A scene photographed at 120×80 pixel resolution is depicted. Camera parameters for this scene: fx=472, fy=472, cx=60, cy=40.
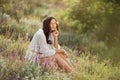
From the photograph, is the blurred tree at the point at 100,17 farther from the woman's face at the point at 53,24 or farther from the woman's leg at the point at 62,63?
the woman's leg at the point at 62,63

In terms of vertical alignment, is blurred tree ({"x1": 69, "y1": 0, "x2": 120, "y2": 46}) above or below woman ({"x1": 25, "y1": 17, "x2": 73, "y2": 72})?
above

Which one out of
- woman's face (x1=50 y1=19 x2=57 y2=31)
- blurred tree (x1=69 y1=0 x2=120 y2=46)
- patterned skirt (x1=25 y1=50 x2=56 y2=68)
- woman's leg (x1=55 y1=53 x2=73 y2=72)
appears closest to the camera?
patterned skirt (x1=25 y1=50 x2=56 y2=68)

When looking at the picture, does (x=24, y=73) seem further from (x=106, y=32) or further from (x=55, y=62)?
(x=106, y=32)

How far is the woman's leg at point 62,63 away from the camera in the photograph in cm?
958

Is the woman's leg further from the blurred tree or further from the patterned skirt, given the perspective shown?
the blurred tree

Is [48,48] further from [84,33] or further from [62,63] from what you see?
[84,33]

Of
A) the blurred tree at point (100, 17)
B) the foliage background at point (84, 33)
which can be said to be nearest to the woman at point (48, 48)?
the foliage background at point (84, 33)

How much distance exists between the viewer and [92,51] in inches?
548

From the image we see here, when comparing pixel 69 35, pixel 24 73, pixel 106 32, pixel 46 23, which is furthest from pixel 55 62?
pixel 106 32

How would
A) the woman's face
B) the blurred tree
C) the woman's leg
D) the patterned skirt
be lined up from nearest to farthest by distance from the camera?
the patterned skirt, the woman's leg, the woman's face, the blurred tree

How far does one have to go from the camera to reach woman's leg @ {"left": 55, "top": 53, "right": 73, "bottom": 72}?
31.4 feet

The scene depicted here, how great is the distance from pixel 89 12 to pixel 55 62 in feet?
25.4

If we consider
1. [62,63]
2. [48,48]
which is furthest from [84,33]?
[62,63]

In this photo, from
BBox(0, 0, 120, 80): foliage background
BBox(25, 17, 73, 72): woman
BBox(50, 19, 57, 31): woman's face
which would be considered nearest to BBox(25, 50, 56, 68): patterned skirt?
BBox(25, 17, 73, 72): woman
